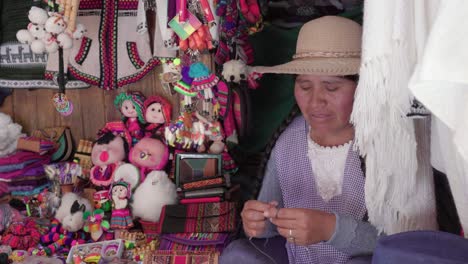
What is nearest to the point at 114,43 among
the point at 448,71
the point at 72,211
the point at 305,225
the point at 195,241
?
the point at 72,211

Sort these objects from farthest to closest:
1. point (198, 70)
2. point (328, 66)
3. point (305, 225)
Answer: point (198, 70), point (328, 66), point (305, 225)

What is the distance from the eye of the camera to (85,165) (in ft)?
8.88

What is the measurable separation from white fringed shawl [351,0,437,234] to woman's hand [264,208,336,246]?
0.43 feet

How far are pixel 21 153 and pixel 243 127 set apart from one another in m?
1.18

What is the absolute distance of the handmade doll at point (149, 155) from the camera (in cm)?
244

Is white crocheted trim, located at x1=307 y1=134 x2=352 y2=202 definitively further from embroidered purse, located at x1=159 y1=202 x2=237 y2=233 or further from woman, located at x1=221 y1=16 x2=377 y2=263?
embroidered purse, located at x1=159 y1=202 x2=237 y2=233

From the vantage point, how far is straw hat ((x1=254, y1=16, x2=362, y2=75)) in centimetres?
142

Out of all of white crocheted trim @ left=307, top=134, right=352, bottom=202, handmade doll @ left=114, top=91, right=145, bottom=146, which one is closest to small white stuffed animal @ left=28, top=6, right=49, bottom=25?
handmade doll @ left=114, top=91, right=145, bottom=146

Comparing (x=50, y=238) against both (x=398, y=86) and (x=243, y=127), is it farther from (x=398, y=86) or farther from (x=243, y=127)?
(x=398, y=86)

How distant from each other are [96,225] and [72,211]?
15 centimetres

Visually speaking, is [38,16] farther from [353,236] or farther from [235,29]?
[353,236]

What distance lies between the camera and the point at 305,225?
4.21 ft

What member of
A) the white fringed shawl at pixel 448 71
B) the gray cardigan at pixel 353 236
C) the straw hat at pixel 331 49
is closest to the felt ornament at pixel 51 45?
the straw hat at pixel 331 49

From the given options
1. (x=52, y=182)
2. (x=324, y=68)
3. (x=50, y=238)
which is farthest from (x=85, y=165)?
(x=324, y=68)
